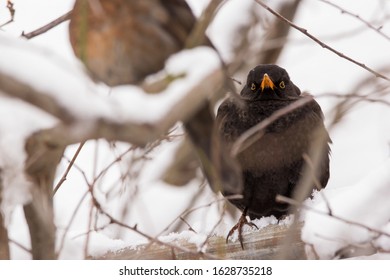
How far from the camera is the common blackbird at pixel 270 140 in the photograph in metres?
3.55

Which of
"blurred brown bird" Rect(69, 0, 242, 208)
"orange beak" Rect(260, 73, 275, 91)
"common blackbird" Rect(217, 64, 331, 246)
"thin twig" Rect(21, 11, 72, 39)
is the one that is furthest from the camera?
"orange beak" Rect(260, 73, 275, 91)

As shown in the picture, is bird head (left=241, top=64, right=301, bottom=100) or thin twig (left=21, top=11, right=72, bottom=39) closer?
thin twig (left=21, top=11, right=72, bottom=39)

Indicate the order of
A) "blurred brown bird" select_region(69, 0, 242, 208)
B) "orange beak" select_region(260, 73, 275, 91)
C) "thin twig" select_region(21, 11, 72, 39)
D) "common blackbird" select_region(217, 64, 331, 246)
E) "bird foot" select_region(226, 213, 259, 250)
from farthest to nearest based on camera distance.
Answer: "orange beak" select_region(260, 73, 275, 91) < "common blackbird" select_region(217, 64, 331, 246) < "bird foot" select_region(226, 213, 259, 250) < "blurred brown bird" select_region(69, 0, 242, 208) < "thin twig" select_region(21, 11, 72, 39)

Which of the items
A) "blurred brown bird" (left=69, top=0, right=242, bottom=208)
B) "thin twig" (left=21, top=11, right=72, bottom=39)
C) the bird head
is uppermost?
"thin twig" (left=21, top=11, right=72, bottom=39)

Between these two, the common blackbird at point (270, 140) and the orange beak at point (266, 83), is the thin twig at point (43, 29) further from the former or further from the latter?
the orange beak at point (266, 83)

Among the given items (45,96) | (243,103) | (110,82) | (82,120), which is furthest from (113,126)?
(243,103)

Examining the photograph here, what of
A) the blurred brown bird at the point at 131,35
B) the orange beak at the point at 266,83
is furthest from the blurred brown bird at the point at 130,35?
the orange beak at the point at 266,83

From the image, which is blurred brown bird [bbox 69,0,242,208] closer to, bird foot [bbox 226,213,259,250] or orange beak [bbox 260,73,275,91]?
bird foot [bbox 226,213,259,250]

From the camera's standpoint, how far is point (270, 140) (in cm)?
354

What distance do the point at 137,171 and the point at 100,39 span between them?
2.61ft

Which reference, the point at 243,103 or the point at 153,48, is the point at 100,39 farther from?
the point at 243,103

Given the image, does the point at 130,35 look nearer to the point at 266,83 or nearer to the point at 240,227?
the point at 266,83

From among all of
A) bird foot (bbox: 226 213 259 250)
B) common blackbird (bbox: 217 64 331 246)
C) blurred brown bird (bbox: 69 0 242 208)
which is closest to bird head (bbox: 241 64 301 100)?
common blackbird (bbox: 217 64 331 246)

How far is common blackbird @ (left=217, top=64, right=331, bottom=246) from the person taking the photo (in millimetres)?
3551
